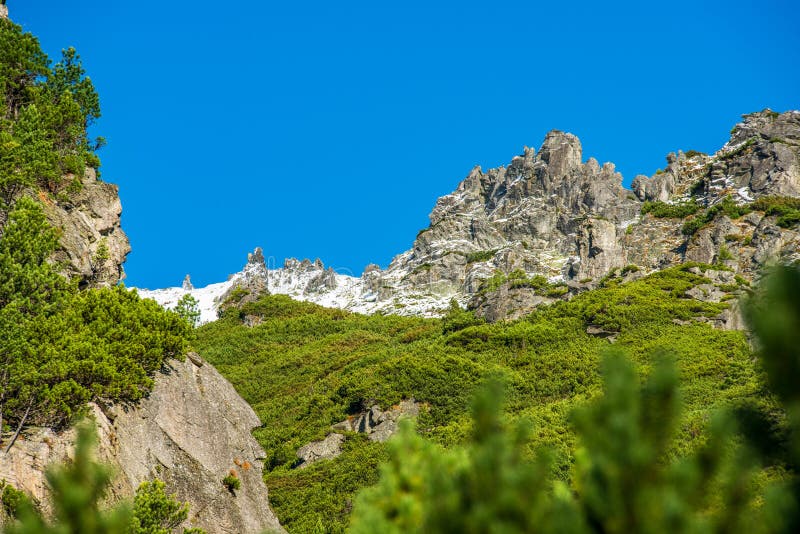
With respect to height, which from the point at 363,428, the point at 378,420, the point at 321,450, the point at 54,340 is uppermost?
the point at 54,340

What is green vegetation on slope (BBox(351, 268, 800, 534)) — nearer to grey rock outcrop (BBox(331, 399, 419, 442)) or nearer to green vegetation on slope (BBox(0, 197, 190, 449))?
green vegetation on slope (BBox(0, 197, 190, 449))

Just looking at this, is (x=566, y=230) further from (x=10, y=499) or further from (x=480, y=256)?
(x=10, y=499)

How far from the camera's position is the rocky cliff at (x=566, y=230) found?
207ft

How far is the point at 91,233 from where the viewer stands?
1230 inches

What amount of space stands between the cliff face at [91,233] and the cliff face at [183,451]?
20.2ft

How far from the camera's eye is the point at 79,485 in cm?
439

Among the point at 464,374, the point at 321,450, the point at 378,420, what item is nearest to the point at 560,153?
the point at 464,374

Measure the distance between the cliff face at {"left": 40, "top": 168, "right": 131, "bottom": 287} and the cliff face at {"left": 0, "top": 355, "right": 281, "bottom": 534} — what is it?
6145 millimetres

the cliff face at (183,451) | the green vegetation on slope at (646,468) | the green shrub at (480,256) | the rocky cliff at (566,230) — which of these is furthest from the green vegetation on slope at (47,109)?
the green shrub at (480,256)

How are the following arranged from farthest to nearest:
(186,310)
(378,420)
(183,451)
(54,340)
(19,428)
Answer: (378,420) → (186,310) → (183,451) → (54,340) → (19,428)

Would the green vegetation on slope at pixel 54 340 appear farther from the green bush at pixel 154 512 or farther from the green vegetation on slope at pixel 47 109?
the green vegetation on slope at pixel 47 109

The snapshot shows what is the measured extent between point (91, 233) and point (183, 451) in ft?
45.3

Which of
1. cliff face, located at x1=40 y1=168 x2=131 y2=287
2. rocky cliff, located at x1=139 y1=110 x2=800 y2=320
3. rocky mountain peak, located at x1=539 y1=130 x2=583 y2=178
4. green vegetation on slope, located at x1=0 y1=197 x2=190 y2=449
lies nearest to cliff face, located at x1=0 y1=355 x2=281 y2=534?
green vegetation on slope, located at x1=0 y1=197 x2=190 y2=449

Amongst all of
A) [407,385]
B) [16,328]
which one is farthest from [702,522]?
[407,385]
